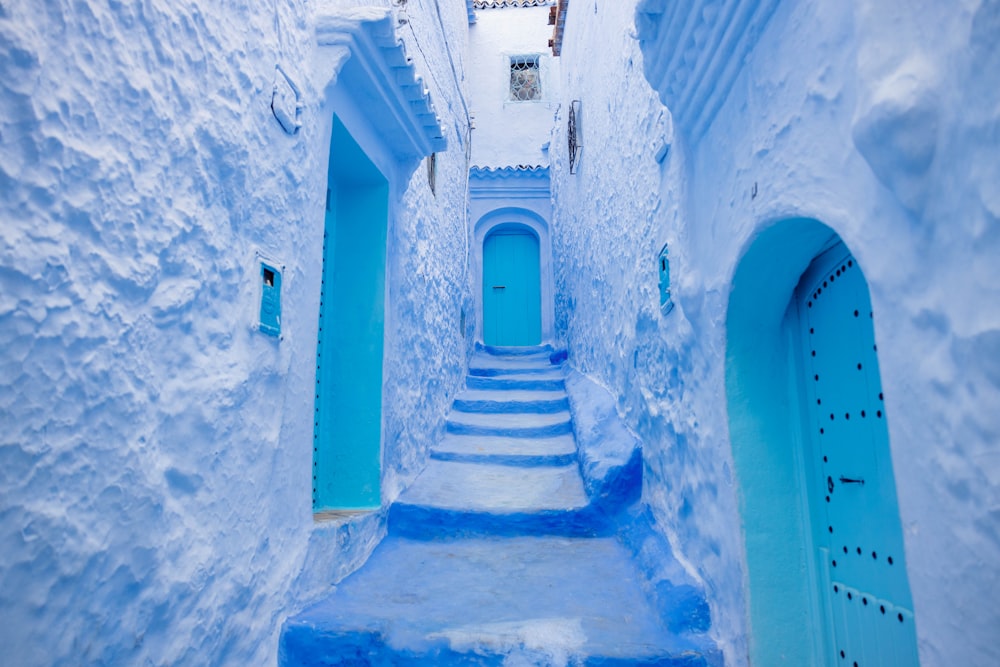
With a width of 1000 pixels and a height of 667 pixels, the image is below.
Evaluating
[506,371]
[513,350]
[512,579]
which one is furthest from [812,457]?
[513,350]

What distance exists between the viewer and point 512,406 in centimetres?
577

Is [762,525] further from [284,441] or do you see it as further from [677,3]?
[677,3]

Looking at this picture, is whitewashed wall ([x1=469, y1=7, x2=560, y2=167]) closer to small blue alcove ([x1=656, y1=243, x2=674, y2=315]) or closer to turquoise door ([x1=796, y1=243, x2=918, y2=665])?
small blue alcove ([x1=656, y1=243, x2=674, y2=315])

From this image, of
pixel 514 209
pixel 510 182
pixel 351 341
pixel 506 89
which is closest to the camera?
pixel 351 341

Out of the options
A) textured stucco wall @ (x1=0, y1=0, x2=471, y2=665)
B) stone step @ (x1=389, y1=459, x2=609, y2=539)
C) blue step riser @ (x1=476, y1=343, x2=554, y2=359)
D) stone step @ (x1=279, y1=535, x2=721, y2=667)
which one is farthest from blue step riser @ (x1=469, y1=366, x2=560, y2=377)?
textured stucco wall @ (x1=0, y1=0, x2=471, y2=665)

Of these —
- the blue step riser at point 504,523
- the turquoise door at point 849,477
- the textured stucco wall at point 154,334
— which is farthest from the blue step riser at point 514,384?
the turquoise door at point 849,477

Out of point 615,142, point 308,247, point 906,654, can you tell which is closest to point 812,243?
point 906,654

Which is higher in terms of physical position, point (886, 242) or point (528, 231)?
point (528, 231)

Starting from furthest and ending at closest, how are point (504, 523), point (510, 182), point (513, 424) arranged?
point (510, 182) < point (513, 424) < point (504, 523)

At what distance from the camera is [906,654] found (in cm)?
143

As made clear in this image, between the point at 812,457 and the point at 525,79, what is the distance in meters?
9.00

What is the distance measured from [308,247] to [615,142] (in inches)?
105

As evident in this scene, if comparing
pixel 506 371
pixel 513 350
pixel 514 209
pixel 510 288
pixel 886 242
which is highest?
pixel 514 209

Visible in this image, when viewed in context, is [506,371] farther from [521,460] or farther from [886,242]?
[886,242]
